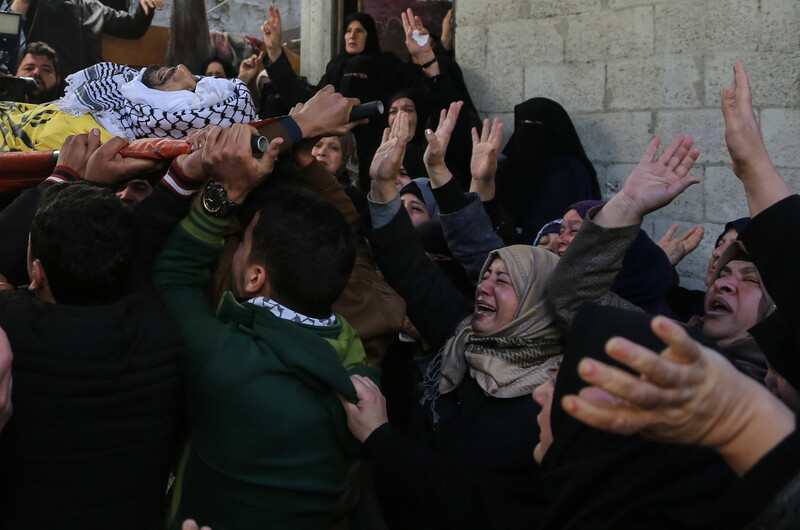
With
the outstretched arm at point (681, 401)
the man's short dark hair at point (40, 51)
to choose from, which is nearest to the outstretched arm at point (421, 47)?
the man's short dark hair at point (40, 51)

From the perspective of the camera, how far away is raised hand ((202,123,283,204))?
1.84m

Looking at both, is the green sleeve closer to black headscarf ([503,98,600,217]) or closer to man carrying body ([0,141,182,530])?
man carrying body ([0,141,182,530])

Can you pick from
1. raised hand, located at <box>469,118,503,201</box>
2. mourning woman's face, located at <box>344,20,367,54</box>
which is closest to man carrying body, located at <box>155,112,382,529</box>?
raised hand, located at <box>469,118,503,201</box>

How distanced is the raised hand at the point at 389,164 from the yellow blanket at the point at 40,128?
2.74 feet

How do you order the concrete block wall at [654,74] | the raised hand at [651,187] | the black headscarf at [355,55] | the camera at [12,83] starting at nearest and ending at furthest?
the raised hand at [651,187] < the camera at [12,83] < the concrete block wall at [654,74] < the black headscarf at [355,55]

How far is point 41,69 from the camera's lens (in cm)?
499

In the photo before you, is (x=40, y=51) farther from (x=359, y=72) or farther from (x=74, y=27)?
(x=359, y=72)

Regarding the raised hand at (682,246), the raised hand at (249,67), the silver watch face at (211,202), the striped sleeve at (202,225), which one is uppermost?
the silver watch face at (211,202)

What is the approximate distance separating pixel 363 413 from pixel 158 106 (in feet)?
3.42

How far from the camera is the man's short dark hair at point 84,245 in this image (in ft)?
5.41

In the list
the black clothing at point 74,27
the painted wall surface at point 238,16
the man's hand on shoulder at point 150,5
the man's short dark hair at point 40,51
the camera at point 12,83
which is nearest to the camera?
the camera at point 12,83

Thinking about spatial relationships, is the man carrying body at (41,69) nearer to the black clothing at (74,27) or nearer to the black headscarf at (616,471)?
the black clothing at (74,27)

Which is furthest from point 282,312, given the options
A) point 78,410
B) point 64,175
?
point 64,175

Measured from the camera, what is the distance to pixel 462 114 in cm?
529
